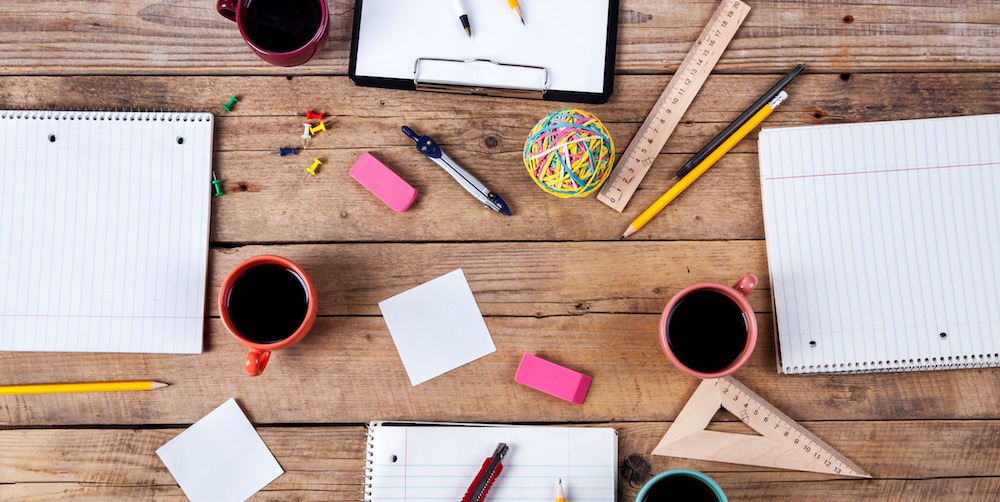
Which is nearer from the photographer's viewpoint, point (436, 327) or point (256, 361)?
point (256, 361)

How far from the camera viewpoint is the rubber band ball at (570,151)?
968mm

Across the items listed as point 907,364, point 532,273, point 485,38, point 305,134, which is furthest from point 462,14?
point 907,364

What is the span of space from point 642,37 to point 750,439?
2.19 feet

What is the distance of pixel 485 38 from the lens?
109 cm

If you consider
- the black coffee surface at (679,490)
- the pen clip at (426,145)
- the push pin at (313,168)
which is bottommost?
the black coffee surface at (679,490)

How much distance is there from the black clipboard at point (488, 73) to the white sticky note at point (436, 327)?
0.30 m

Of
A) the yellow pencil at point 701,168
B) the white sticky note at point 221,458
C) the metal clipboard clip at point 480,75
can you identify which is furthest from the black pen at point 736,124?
the white sticky note at point 221,458

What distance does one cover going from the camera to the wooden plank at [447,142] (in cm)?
110

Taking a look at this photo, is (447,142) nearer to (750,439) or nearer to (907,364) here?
(750,439)

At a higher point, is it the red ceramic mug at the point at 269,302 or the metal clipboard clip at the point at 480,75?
the metal clipboard clip at the point at 480,75

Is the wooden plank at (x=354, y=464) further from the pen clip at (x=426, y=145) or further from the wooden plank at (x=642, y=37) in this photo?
the wooden plank at (x=642, y=37)

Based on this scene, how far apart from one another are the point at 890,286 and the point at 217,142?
1096 mm

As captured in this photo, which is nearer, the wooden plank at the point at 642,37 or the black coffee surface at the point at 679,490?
the black coffee surface at the point at 679,490

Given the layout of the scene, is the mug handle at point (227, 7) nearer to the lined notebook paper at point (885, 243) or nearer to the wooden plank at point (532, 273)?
the wooden plank at point (532, 273)
